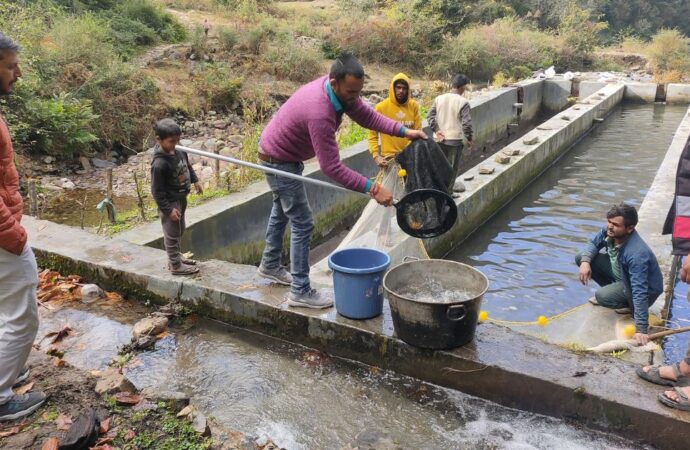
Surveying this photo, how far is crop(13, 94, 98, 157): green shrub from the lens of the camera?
10.3 meters

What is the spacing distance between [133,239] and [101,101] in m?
7.71

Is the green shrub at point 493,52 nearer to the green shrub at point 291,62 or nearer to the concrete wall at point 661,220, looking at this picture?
the green shrub at point 291,62

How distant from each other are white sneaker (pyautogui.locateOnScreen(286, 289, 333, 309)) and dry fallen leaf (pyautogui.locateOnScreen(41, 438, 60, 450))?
1890 mm

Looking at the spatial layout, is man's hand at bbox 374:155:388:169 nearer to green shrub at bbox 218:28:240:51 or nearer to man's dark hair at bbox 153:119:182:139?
man's dark hair at bbox 153:119:182:139

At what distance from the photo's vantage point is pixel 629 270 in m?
4.55

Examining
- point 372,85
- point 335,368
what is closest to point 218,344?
point 335,368

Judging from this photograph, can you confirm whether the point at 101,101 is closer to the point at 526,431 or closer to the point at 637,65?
the point at 526,431

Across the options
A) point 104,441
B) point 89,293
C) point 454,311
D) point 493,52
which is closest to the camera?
point 104,441

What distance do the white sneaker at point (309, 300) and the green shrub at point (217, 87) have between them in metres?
11.3

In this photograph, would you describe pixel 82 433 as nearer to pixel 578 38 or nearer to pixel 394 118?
pixel 394 118

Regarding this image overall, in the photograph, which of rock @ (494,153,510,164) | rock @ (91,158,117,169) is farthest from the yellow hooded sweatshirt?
rock @ (91,158,117,169)

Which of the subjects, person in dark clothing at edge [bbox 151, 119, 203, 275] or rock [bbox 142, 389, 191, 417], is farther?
person in dark clothing at edge [bbox 151, 119, 203, 275]

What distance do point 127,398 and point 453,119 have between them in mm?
5577

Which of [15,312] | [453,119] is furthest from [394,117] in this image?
[15,312]
